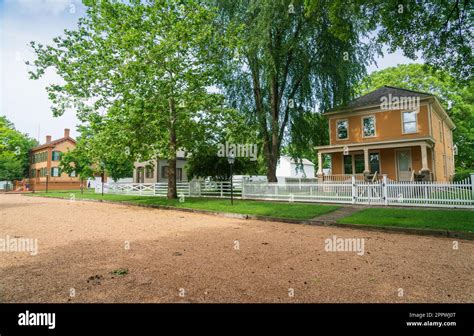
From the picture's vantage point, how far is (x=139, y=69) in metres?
14.6

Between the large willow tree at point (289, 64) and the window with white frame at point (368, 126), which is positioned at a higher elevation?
the large willow tree at point (289, 64)

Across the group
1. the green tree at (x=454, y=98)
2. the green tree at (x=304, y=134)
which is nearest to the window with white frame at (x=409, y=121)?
the green tree at (x=304, y=134)

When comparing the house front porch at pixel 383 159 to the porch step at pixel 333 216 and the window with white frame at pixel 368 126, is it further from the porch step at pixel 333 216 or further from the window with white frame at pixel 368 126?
the porch step at pixel 333 216

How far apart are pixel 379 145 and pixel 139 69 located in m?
16.0

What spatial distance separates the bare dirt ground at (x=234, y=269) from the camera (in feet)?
11.3

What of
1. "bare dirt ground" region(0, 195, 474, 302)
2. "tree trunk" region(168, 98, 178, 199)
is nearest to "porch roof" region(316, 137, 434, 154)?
"tree trunk" region(168, 98, 178, 199)

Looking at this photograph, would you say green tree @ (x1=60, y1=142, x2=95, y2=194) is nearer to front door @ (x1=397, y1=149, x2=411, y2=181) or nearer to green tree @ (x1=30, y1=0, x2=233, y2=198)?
green tree @ (x1=30, y1=0, x2=233, y2=198)

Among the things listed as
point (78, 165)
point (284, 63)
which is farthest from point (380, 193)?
point (78, 165)

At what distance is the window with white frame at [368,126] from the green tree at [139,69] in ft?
A: 38.1

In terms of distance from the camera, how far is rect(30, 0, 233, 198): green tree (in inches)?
579

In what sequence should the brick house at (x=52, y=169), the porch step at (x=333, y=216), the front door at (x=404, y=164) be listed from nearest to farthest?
the porch step at (x=333, y=216) < the front door at (x=404, y=164) < the brick house at (x=52, y=169)

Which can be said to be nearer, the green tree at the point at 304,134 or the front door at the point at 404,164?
the front door at the point at 404,164
